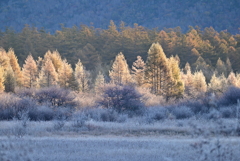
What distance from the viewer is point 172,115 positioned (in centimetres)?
2109

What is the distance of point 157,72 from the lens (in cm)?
4222

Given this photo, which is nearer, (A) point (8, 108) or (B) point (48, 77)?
(A) point (8, 108)

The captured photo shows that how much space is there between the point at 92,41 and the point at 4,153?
8050cm

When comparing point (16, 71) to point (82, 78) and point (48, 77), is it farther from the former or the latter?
point (82, 78)

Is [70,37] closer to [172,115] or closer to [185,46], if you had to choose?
[185,46]

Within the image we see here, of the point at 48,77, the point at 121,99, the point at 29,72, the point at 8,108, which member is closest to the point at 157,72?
the point at 48,77

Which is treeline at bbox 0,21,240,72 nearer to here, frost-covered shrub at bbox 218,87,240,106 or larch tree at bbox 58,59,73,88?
larch tree at bbox 58,59,73,88

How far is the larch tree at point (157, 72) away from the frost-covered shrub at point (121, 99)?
15.9m

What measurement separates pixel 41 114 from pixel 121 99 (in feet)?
23.1

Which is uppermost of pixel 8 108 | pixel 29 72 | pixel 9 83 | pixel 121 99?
pixel 29 72

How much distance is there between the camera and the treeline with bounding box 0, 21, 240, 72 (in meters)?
78.1

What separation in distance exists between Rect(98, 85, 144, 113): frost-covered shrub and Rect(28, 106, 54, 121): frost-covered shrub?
18.3 ft

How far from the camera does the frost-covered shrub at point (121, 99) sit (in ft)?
83.9

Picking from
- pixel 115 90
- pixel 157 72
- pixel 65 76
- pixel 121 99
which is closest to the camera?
pixel 121 99
